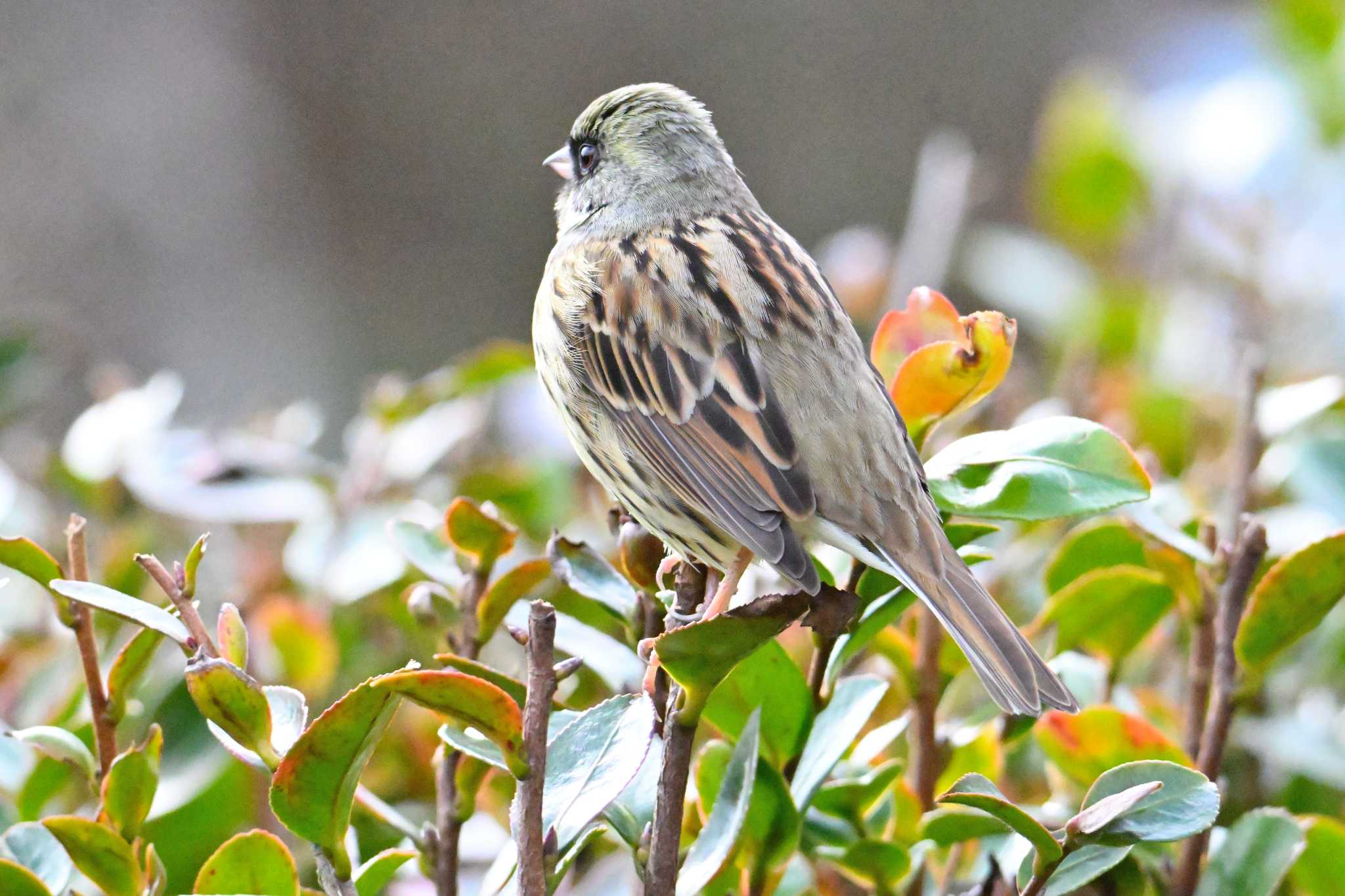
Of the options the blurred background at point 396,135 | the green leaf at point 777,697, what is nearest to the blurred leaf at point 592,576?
the green leaf at point 777,697

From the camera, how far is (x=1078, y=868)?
1225 millimetres

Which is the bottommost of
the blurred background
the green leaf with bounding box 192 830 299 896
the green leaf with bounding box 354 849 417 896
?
the green leaf with bounding box 354 849 417 896

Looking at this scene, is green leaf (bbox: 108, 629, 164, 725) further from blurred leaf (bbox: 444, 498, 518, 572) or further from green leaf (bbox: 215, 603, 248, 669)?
blurred leaf (bbox: 444, 498, 518, 572)

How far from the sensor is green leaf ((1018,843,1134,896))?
1.20 metres

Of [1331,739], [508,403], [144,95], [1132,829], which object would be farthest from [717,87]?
[1132,829]

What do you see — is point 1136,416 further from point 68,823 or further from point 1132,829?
point 68,823

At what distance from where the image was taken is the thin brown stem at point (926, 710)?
1530 millimetres

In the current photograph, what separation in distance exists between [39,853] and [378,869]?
0.32 m

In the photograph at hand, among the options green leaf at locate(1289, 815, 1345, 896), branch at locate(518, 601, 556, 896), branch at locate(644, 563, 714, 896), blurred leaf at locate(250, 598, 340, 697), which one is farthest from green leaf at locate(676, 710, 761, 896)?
blurred leaf at locate(250, 598, 340, 697)

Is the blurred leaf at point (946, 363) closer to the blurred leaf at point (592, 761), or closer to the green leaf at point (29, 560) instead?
the blurred leaf at point (592, 761)

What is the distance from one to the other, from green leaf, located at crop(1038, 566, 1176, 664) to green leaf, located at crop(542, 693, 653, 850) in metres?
0.60

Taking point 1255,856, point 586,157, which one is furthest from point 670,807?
point 586,157

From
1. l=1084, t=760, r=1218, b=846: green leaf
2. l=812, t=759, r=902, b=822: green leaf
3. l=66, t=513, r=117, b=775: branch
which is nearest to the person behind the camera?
l=1084, t=760, r=1218, b=846: green leaf

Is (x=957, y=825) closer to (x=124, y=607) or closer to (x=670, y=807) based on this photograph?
(x=670, y=807)
